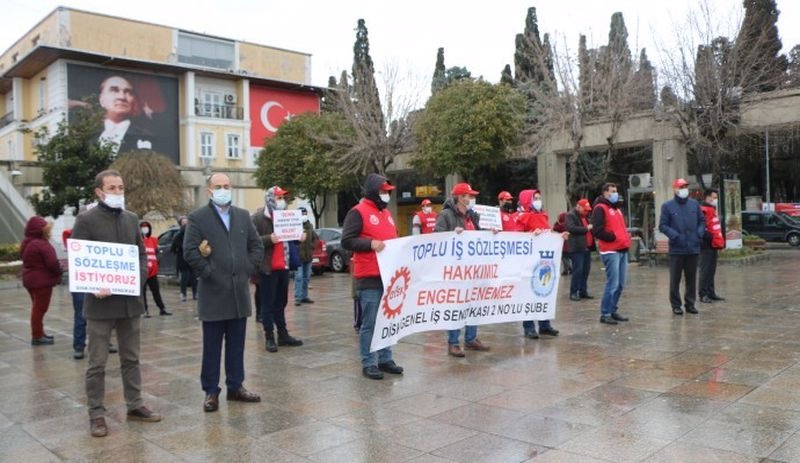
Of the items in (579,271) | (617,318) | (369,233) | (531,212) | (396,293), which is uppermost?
(531,212)

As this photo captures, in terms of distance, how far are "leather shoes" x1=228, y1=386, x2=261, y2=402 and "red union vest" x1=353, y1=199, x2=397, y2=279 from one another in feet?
4.99

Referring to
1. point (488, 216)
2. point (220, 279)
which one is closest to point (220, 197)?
point (220, 279)

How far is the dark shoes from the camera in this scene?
511 cm

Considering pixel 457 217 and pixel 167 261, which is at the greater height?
pixel 457 217

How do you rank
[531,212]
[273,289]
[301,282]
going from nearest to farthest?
1. [273,289]
2. [531,212]
3. [301,282]

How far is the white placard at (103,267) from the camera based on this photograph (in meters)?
4.96

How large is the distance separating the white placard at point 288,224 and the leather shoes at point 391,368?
2.33 meters

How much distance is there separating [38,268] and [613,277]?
25.3 ft

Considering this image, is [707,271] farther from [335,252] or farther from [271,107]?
[271,107]

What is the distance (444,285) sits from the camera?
23.4ft

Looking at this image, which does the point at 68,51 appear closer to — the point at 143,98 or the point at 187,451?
the point at 143,98

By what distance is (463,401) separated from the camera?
5.48 m

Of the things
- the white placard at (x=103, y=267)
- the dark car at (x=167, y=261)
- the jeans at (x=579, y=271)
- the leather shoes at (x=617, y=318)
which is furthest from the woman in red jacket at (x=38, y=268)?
the dark car at (x=167, y=261)

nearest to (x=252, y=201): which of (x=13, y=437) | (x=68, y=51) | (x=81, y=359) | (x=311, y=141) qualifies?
(x=68, y=51)
